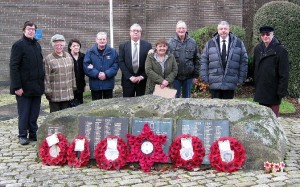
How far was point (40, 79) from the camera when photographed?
740cm

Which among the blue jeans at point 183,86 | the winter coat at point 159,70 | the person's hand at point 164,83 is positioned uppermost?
the winter coat at point 159,70

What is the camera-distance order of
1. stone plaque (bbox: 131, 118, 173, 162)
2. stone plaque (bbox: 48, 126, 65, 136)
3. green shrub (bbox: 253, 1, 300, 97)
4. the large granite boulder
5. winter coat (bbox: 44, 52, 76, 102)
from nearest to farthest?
the large granite boulder < stone plaque (bbox: 131, 118, 173, 162) < stone plaque (bbox: 48, 126, 65, 136) < winter coat (bbox: 44, 52, 76, 102) < green shrub (bbox: 253, 1, 300, 97)

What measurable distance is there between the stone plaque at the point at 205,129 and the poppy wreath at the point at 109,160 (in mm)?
791

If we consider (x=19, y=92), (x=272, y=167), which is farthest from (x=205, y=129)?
(x=19, y=92)

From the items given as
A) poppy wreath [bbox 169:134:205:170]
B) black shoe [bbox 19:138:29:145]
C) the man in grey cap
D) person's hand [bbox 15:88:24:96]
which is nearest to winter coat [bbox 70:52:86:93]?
the man in grey cap

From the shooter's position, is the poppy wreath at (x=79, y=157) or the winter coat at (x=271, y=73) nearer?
the poppy wreath at (x=79, y=157)

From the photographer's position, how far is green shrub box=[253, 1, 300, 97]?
39.1 ft

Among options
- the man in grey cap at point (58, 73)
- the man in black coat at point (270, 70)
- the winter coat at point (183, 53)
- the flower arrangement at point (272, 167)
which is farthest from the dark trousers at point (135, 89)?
the flower arrangement at point (272, 167)

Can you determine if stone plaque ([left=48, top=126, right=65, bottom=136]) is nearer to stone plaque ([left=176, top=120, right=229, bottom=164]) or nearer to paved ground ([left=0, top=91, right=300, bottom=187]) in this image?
paved ground ([left=0, top=91, right=300, bottom=187])

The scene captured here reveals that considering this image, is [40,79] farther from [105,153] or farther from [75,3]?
[75,3]

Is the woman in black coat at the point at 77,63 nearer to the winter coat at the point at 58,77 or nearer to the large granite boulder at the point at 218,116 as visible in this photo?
the winter coat at the point at 58,77

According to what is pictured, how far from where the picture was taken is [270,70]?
24.7ft

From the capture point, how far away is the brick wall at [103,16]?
→ 1634 cm

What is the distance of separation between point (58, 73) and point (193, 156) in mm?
2776
